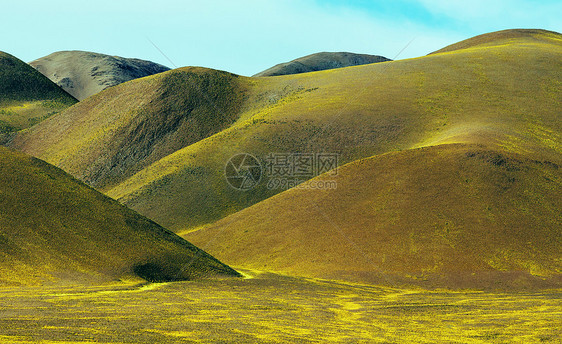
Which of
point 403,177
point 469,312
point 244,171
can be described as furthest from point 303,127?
point 469,312

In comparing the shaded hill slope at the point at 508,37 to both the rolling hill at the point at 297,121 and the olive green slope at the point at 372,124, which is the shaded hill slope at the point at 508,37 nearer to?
the rolling hill at the point at 297,121

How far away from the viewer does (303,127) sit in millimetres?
79125

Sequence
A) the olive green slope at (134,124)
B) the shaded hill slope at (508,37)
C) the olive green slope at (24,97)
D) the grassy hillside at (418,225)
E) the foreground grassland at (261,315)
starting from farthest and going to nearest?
the olive green slope at (24,97) < the shaded hill slope at (508,37) < the olive green slope at (134,124) < the grassy hillside at (418,225) < the foreground grassland at (261,315)

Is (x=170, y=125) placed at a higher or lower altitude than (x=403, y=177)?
higher

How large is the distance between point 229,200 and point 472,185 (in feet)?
97.2

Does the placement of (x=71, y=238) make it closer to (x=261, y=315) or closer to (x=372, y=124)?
(x=261, y=315)

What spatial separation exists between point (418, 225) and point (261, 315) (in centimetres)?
2676

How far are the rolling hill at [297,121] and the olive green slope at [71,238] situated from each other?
2213 cm

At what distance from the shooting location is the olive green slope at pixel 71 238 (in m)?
33.1

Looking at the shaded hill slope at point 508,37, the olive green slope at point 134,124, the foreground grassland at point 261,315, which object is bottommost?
the foreground grassland at point 261,315

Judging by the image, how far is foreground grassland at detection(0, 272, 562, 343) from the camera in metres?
20.0

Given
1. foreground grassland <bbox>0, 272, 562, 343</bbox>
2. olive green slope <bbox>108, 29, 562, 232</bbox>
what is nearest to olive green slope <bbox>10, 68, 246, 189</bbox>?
olive green slope <bbox>108, 29, 562, 232</bbox>

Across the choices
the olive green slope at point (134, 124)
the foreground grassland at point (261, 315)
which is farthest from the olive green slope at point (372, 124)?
the foreground grassland at point (261, 315)

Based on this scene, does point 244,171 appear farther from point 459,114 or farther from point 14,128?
point 14,128
